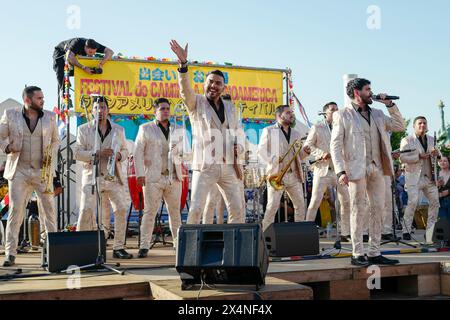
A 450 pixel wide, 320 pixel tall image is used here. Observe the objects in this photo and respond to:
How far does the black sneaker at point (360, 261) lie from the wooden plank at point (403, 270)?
89 millimetres

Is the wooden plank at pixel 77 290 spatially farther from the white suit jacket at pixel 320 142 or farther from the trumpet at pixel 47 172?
the white suit jacket at pixel 320 142

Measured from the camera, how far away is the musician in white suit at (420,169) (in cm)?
867

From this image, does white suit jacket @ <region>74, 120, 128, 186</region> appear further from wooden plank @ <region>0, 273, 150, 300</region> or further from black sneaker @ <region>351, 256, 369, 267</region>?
black sneaker @ <region>351, 256, 369, 267</region>

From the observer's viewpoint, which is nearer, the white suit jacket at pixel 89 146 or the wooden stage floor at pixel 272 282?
the wooden stage floor at pixel 272 282

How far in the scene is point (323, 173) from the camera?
314 inches

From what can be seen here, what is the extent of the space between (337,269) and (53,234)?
2.89 metres

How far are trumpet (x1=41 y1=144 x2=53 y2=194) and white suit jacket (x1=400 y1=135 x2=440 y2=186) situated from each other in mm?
5549

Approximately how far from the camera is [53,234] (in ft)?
17.1

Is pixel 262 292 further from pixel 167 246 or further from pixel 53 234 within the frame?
pixel 167 246

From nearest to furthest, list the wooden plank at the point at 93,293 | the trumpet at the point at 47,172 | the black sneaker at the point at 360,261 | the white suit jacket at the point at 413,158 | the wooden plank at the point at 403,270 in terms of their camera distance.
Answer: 1. the wooden plank at the point at 93,293
2. the wooden plank at the point at 403,270
3. the black sneaker at the point at 360,261
4. the trumpet at the point at 47,172
5. the white suit jacket at the point at 413,158

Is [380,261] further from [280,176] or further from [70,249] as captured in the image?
[70,249]

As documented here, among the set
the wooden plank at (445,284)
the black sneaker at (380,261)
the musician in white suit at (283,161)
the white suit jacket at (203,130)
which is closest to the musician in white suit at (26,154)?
the white suit jacket at (203,130)
